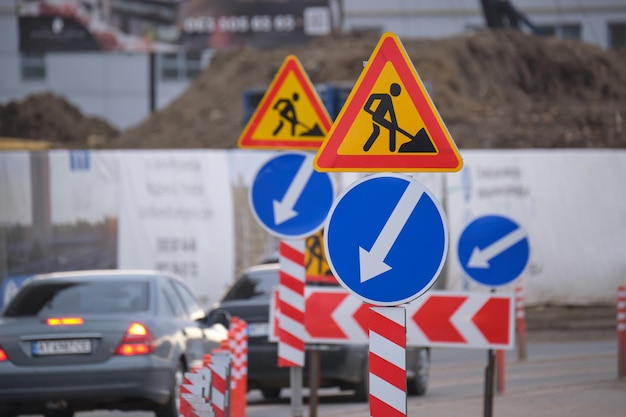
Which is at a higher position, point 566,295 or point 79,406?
point 79,406

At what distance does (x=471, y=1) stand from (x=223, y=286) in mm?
35396

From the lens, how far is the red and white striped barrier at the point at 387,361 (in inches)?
268

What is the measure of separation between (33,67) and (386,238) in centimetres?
5531

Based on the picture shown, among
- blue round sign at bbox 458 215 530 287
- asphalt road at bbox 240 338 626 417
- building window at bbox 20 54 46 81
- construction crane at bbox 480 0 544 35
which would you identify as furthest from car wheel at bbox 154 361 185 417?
building window at bbox 20 54 46 81

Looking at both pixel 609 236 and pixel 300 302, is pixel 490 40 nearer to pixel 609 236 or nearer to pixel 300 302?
pixel 609 236

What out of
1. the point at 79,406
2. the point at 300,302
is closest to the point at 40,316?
the point at 79,406

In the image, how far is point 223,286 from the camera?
24734mm

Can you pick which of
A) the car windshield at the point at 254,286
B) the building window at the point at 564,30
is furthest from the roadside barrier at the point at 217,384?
the building window at the point at 564,30

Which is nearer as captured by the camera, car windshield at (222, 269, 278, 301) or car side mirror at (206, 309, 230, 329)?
car side mirror at (206, 309, 230, 329)

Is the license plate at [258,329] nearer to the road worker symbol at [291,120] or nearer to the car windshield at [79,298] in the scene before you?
the car windshield at [79,298]

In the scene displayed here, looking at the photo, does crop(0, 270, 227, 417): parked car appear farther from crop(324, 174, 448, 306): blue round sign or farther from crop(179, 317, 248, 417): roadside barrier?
crop(324, 174, 448, 306): blue round sign

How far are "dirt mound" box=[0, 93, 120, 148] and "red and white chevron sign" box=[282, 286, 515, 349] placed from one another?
39.2 m

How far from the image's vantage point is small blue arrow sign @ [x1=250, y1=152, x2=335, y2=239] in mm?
11391

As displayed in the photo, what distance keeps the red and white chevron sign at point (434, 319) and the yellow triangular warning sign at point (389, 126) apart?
4.91 m
